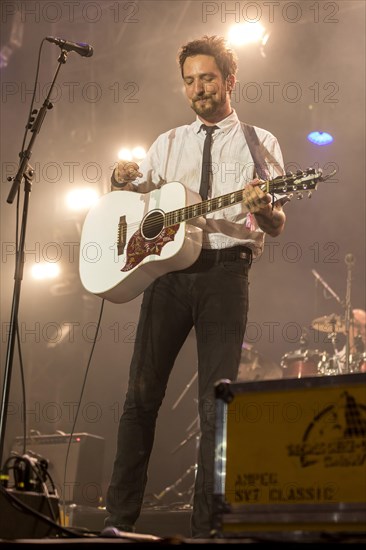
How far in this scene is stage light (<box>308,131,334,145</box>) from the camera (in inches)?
213

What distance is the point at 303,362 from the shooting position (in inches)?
210

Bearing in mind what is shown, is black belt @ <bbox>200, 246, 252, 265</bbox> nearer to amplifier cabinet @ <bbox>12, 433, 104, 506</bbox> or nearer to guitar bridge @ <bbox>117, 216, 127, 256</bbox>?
guitar bridge @ <bbox>117, 216, 127, 256</bbox>

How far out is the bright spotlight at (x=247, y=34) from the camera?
5355 mm

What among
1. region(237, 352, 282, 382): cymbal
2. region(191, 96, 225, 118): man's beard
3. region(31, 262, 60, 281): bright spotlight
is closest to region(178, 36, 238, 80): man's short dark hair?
region(191, 96, 225, 118): man's beard

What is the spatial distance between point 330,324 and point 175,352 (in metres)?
2.29

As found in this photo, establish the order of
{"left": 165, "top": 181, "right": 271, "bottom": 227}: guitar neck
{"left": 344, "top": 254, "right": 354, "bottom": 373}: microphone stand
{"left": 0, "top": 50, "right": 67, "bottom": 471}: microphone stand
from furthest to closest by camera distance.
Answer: {"left": 344, "top": 254, "right": 354, "bottom": 373}: microphone stand → {"left": 165, "top": 181, "right": 271, "bottom": 227}: guitar neck → {"left": 0, "top": 50, "right": 67, "bottom": 471}: microphone stand

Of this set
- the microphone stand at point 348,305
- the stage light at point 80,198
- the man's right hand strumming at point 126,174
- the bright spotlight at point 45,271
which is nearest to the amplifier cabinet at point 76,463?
the bright spotlight at point 45,271

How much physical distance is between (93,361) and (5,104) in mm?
2296

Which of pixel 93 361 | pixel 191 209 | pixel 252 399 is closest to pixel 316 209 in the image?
pixel 93 361

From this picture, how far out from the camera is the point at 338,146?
17.7ft

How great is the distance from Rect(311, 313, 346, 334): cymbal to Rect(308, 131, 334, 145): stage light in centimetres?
132

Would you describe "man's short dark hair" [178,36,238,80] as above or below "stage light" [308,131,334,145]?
below

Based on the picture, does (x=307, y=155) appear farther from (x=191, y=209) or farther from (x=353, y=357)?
(x=191, y=209)

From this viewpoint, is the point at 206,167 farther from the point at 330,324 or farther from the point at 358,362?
Answer: the point at 358,362
